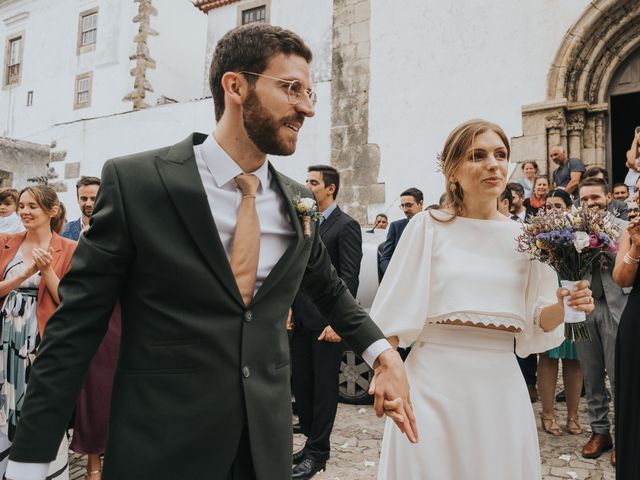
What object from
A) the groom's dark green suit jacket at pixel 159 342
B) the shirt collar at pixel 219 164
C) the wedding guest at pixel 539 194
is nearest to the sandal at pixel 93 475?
the groom's dark green suit jacket at pixel 159 342

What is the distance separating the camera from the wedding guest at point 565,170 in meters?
8.04

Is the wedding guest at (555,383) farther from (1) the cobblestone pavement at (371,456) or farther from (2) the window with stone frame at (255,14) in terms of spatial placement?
(2) the window with stone frame at (255,14)

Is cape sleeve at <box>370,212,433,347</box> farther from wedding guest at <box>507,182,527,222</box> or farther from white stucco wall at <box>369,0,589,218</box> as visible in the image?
white stucco wall at <box>369,0,589,218</box>

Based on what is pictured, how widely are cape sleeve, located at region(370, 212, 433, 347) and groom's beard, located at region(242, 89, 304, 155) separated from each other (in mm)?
1259

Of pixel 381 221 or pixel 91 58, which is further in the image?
pixel 91 58

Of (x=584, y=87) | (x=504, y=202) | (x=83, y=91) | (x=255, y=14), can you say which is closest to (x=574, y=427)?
(x=504, y=202)

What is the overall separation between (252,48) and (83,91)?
2246 centimetres

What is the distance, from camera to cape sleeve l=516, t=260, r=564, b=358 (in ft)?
9.37

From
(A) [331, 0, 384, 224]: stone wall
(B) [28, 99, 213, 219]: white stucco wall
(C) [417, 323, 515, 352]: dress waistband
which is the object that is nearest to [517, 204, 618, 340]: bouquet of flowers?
(C) [417, 323, 515, 352]: dress waistband

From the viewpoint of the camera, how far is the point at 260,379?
68.0 inches

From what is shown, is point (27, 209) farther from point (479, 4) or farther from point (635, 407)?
point (479, 4)

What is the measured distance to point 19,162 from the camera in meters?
20.3

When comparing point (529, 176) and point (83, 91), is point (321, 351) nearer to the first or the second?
point (529, 176)

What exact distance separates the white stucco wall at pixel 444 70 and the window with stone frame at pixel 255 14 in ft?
14.6
